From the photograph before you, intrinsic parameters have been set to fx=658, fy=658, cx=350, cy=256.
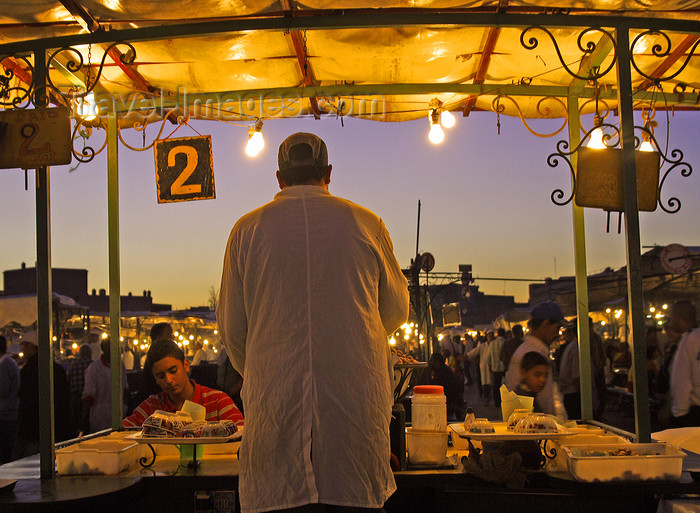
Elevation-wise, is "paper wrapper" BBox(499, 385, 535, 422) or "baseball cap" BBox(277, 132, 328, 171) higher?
"baseball cap" BBox(277, 132, 328, 171)

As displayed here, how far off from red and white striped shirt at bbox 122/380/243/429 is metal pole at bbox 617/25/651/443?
2.39m

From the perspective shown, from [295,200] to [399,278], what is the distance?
489mm

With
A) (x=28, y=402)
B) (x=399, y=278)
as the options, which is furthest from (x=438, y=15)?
(x=28, y=402)

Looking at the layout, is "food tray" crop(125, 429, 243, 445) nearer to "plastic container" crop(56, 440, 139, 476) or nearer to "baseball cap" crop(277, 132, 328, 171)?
"plastic container" crop(56, 440, 139, 476)

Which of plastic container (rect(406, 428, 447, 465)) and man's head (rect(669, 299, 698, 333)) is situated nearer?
plastic container (rect(406, 428, 447, 465))

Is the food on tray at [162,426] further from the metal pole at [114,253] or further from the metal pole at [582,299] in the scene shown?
the metal pole at [582,299]

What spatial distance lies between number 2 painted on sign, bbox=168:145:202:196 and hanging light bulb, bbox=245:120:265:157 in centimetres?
101

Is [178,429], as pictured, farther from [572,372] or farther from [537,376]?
[572,372]

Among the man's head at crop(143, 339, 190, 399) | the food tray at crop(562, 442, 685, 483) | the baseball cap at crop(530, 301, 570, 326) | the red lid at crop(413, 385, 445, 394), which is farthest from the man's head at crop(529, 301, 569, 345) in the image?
the man's head at crop(143, 339, 190, 399)

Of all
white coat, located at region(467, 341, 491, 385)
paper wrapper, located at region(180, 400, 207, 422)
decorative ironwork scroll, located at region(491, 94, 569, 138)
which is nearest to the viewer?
paper wrapper, located at region(180, 400, 207, 422)

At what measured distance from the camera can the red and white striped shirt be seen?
14.2 ft

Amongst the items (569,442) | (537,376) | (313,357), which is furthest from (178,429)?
(537,376)

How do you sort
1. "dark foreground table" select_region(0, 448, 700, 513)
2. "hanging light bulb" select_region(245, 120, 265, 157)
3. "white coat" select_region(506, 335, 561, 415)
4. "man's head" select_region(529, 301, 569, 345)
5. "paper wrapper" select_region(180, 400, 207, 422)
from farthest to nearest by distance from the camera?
"man's head" select_region(529, 301, 569, 345) → "white coat" select_region(506, 335, 561, 415) → "hanging light bulb" select_region(245, 120, 265, 157) → "paper wrapper" select_region(180, 400, 207, 422) → "dark foreground table" select_region(0, 448, 700, 513)

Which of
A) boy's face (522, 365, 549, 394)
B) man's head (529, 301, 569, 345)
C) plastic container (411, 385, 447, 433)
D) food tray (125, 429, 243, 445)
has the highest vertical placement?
man's head (529, 301, 569, 345)
